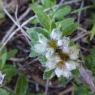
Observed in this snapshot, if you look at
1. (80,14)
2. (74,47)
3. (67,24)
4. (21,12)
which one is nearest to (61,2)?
(80,14)

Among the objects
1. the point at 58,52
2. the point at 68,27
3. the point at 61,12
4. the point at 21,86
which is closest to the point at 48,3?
the point at 61,12

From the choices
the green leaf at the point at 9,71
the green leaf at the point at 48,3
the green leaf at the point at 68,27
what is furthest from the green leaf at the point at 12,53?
the green leaf at the point at 68,27

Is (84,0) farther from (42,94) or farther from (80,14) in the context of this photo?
(42,94)

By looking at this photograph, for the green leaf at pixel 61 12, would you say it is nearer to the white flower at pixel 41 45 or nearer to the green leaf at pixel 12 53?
the green leaf at pixel 12 53

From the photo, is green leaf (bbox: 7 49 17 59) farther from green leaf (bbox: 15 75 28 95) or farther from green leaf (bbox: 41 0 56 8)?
green leaf (bbox: 41 0 56 8)

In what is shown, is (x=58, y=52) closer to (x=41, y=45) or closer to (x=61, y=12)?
(x=41, y=45)

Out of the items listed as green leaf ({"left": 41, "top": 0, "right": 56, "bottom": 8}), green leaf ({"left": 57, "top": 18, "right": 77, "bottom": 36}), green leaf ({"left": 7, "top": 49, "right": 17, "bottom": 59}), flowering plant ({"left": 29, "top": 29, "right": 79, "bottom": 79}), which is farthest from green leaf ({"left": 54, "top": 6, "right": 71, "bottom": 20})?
flowering plant ({"left": 29, "top": 29, "right": 79, "bottom": 79})
